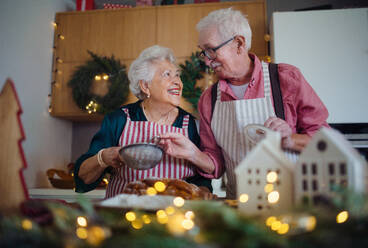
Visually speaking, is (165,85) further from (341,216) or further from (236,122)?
(341,216)

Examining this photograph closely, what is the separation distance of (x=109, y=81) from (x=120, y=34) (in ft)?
1.63

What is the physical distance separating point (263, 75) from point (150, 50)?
24.7 inches

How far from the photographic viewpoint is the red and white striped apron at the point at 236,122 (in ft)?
4.14

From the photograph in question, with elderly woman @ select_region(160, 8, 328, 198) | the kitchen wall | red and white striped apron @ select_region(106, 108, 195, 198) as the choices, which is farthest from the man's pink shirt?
the kitchen wall

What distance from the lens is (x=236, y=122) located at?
1.30m

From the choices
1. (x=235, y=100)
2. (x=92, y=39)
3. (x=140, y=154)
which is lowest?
(x=140, y=154)

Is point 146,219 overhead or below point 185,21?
below

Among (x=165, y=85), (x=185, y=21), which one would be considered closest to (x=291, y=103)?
(x=165, y=85)

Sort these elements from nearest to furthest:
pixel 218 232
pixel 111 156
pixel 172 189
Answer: pixel 218 232 < pixel 172 189 < pixel 111 156

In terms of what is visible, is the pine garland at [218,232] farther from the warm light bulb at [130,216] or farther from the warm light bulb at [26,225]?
the warm light bulb at [130,216]

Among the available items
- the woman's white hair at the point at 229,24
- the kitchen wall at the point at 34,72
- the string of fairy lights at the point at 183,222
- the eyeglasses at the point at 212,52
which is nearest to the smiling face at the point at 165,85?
the eyeglasses at the point at 212,52

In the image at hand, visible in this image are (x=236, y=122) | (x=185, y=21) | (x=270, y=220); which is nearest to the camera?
(x=270, y=220)

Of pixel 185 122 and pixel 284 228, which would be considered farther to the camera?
pixel 185 122

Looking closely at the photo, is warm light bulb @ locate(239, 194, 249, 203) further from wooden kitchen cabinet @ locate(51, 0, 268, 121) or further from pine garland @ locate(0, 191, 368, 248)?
wooden kitchen cabinet @ locate(51, 0, 268, 121)
